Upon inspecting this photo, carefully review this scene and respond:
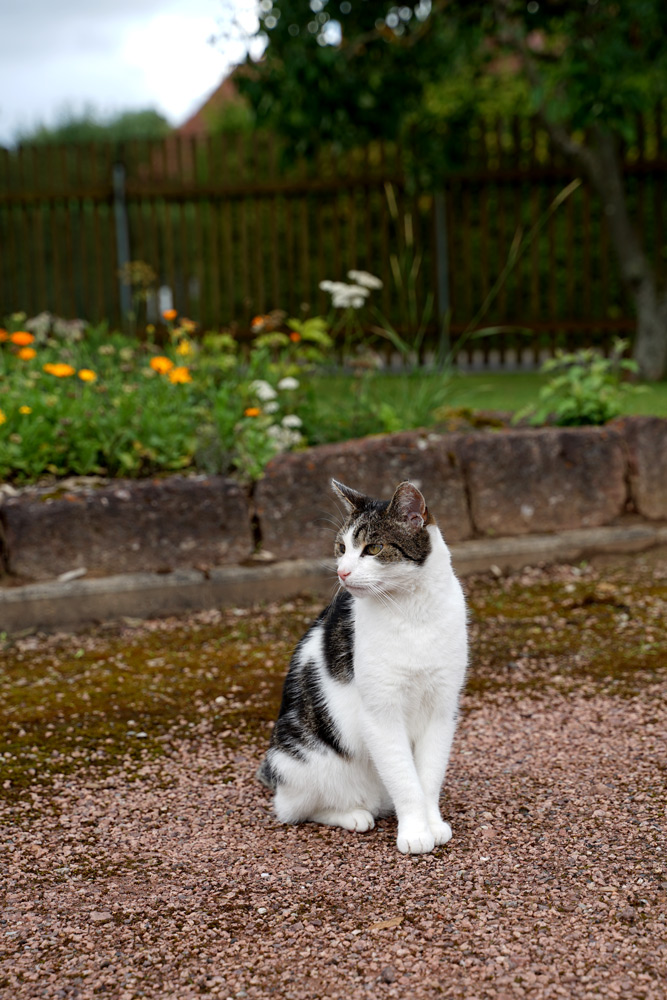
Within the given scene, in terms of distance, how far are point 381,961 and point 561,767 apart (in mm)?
1058

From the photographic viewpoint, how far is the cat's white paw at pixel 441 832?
2451mm

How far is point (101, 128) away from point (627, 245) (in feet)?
83.7

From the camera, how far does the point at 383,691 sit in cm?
241

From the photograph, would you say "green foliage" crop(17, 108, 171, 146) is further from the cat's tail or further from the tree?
the cat's tail

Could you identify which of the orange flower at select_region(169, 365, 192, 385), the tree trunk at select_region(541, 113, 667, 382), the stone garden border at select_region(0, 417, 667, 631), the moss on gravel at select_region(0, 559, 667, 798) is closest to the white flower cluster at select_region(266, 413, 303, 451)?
the stone garden border at select_region(0, 417, 667, 631)

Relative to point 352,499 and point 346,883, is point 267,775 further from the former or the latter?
point 352,499

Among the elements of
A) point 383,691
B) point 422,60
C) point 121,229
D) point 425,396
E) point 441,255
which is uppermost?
point 422,60

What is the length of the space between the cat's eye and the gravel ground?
75 centimetres

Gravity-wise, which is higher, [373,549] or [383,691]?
[373,549]

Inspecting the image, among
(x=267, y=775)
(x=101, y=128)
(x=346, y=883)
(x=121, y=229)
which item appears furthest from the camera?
(x=101, y=128)

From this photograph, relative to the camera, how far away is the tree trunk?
798 centimetres

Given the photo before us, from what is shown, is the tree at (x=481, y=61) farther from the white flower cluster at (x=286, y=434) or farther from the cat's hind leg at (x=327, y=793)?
the cat's hind leg at (x=327, y=793)

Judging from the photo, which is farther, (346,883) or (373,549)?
(373,549)

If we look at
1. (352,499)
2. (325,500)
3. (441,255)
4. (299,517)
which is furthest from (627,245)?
(352,499)
